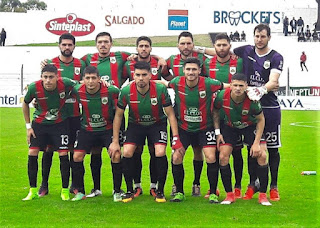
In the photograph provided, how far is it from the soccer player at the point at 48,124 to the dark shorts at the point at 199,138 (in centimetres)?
143

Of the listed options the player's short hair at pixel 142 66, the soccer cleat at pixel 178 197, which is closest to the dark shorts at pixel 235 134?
the soccer cleat at pixel 178 197

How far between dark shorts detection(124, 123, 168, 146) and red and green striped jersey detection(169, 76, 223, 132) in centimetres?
27

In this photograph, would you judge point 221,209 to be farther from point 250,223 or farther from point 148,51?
point 148,51

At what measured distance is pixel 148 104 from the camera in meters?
7.45

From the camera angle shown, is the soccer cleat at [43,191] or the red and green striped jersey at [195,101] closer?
the red and green striped jersey at [195,101]

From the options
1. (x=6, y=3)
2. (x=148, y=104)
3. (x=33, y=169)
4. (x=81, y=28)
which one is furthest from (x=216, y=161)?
(x=6, y=3)

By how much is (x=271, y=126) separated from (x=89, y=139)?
221cm

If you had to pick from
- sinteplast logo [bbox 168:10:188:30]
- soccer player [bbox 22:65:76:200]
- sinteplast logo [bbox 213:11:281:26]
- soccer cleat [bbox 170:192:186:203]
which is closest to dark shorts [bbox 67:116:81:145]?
soccer player [bbox 22:65:76:200]

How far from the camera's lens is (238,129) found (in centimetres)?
752

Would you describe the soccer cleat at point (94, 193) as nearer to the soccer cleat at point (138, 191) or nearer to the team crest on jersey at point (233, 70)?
the soccer cleat at point (138, 191)

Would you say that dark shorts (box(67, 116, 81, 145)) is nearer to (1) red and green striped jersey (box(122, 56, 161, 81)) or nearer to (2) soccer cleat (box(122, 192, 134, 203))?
(1) red and green striped jersey (box(122, 56, 161, 81))

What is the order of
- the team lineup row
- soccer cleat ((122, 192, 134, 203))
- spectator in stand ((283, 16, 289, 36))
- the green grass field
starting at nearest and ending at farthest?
the green grass field < the team lineup row < soccer cleat ((122, 192, 134, 203)) < spectator in stand ((283, 16, 289, 36))

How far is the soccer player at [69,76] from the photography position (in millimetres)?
7926

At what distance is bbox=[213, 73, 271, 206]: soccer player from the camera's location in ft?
23.9
